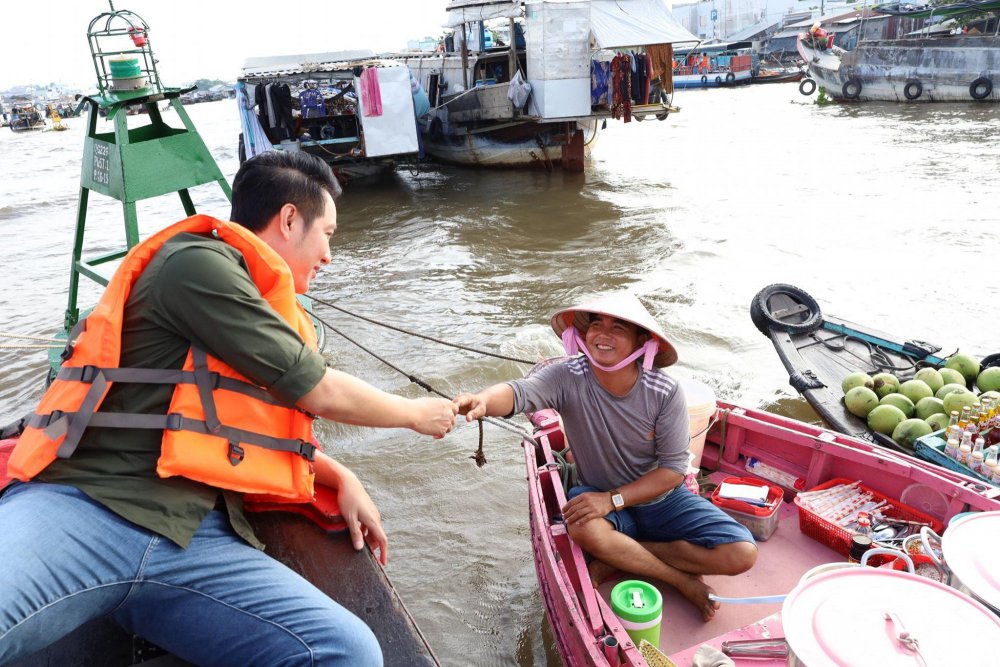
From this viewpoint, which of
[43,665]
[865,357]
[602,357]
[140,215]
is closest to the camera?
[43,665]

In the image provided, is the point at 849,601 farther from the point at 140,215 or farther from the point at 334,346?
the point at 140,215

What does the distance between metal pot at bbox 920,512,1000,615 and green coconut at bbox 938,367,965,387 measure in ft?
8.96

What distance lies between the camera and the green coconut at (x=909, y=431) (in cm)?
429

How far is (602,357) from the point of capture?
10.4 feet

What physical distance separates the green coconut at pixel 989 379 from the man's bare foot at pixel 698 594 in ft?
9.36

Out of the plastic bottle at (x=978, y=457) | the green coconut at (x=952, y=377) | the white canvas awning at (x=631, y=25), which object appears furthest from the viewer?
the white canvas awning at (x=631, y=25)

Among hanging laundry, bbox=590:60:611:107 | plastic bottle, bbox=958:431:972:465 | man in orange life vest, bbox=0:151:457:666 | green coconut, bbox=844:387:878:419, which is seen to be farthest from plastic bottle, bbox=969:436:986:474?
hanging laundry, bbox=590:60:611:107

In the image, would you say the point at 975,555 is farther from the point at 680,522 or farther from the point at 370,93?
the point at 370,93

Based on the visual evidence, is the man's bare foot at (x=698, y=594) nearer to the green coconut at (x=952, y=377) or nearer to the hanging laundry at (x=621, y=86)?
the green coconut at (x=952, y=377)

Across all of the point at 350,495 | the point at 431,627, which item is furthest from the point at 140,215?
the point at 350,495

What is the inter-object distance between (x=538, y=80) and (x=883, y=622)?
13881 millimetres

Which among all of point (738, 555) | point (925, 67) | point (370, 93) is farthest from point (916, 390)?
point (925, 67)

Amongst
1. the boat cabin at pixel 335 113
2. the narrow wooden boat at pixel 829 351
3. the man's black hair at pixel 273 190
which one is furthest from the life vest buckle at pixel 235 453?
the boat cabin at pixel 335 113

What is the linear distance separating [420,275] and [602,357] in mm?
8101
